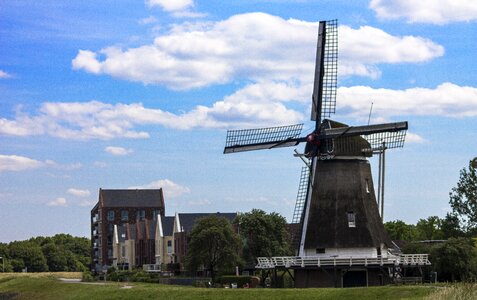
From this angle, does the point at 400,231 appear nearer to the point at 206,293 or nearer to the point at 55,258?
the point at 206,293

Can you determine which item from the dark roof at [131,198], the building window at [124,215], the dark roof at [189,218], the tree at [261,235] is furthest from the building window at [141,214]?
the tree at [261,235]

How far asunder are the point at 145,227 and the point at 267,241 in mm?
49188

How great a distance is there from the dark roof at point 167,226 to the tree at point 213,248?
37.8 m

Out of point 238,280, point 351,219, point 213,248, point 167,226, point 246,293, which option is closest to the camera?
point 246,293

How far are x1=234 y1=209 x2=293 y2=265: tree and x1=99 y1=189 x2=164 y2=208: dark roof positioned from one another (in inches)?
2699

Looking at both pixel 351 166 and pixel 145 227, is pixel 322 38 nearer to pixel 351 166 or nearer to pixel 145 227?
pixel 351 166

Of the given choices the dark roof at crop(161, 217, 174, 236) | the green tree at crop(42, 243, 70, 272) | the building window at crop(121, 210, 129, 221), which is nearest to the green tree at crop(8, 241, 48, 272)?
the green tree at crop(42, 243, 70, 272)

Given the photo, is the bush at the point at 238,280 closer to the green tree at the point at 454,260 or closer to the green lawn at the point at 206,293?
the green lawn at the point at 206,293

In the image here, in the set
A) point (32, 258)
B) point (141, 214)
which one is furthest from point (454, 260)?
point (32, 258)

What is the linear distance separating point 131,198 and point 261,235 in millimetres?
72925

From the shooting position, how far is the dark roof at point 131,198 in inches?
6280

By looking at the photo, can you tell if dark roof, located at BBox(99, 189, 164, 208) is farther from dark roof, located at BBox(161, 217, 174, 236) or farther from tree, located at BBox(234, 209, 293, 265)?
tree, located at BBox(234, 209, 293, 265)

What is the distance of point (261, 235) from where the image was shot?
91.2m

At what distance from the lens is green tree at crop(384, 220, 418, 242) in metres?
124
